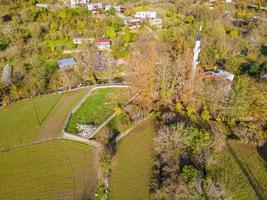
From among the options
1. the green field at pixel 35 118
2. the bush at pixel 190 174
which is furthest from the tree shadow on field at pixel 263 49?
the bush at pixel 190 174

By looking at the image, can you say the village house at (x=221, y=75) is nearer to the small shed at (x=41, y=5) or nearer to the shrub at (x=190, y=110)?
the shrub at (x=190, y=110)

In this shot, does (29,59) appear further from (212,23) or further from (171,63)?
(212,23)

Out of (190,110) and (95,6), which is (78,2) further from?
(190,110)

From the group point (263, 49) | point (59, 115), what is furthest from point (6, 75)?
point (263, 49)

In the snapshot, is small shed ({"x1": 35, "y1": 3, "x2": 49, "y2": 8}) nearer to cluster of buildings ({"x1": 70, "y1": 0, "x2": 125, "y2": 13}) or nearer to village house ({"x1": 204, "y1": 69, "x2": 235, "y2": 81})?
cluster of buildings ({"x1": 70, "y1": 0, "x2": 125, "y2": 13})

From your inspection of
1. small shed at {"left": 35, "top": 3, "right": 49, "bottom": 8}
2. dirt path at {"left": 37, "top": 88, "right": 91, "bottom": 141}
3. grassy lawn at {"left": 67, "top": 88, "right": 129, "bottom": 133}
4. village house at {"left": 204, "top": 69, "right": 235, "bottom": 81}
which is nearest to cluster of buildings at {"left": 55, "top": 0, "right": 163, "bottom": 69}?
small shed at {"left": 35, "top": 3, "right": 49, "bottom": 8}
